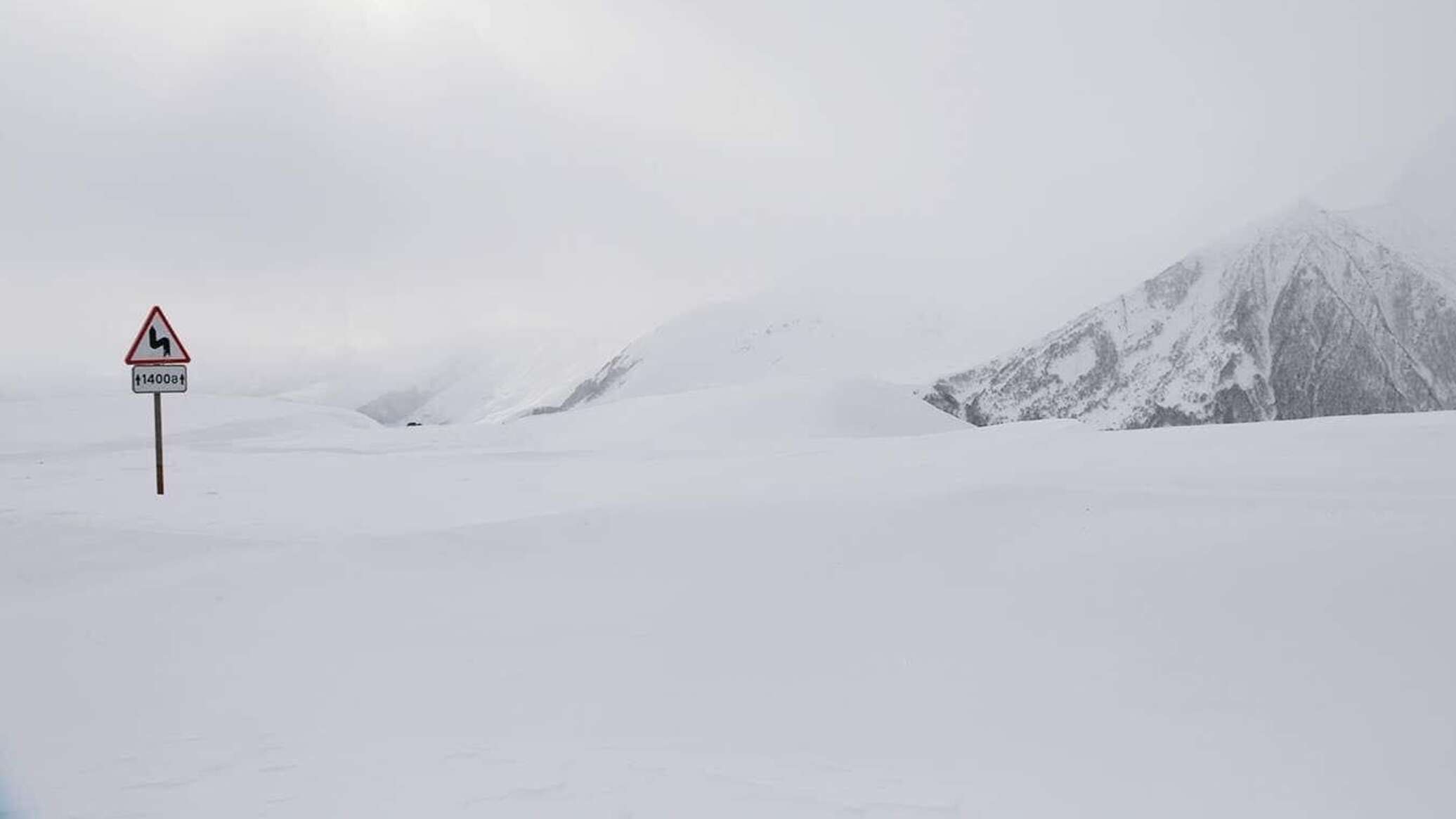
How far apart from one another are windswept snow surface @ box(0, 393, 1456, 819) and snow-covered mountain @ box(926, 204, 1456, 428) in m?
116

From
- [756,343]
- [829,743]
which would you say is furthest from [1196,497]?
[756,343]

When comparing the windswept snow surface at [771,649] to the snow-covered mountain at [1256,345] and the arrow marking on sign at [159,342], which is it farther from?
the snow-covered mountain at [1256,345]

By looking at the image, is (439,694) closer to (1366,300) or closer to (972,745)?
(972,745)

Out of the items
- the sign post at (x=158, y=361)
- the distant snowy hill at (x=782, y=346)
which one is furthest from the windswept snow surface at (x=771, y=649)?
the distant snowy hill at (x=782, y=346)

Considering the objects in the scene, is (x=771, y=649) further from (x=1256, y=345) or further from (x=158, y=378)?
(x=1256, y=345)

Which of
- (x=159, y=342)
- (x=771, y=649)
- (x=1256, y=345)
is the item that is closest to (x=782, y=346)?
(x=1256, y=345)

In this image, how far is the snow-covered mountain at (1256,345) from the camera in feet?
378

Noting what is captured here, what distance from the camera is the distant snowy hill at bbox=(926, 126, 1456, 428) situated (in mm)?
115188

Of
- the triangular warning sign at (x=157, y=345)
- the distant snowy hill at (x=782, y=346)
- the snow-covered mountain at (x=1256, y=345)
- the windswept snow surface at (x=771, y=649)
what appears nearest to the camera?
the windswept snow surface at (x=771, y=649)

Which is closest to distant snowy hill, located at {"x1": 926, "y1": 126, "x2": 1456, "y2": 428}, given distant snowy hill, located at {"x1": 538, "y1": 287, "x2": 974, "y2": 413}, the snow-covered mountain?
the snow-covered mountain

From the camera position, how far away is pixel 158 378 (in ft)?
34.8

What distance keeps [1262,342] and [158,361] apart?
464 feet

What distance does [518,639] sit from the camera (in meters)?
5.55

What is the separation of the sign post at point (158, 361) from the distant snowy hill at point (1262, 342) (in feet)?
380
